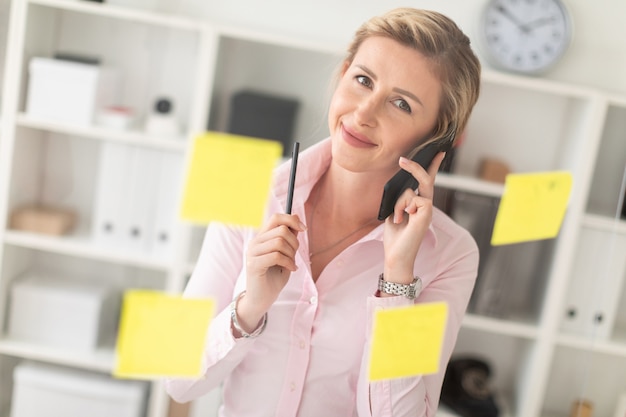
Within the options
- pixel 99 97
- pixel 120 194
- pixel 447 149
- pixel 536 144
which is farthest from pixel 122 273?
pixel 536 144

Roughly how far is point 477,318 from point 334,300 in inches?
10.5

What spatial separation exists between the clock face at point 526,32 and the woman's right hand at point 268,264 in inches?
11.2

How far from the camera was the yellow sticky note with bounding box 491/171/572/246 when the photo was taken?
688mm

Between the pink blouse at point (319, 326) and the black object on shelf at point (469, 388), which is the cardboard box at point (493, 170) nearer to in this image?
the pink blouse at point (319, 326)

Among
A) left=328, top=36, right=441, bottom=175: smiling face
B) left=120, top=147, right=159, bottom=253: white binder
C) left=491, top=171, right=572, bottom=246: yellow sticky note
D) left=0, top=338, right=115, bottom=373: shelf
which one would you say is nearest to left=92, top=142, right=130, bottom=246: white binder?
left=120, top=147, right=159, bottom=253: white binder

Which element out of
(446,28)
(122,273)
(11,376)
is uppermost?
(446,28)

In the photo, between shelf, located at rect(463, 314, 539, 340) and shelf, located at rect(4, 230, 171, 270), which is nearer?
shelf, located at rect(4, 230, 171, 270)

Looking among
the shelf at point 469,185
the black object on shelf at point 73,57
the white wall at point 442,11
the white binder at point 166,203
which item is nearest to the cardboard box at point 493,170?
the shelf at point 469,185

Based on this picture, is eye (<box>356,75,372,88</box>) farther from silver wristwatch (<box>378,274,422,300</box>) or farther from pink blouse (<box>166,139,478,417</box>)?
silver wristwatch (<box>378,274,422,300</box>)

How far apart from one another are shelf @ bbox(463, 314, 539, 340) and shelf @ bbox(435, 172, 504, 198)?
17cm

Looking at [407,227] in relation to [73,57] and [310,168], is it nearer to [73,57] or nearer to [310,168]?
[310,168]

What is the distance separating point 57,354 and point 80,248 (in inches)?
4.6

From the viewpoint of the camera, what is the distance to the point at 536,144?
2.73 ft

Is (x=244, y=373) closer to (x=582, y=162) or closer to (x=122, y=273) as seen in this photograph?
(x=122, y=273)
